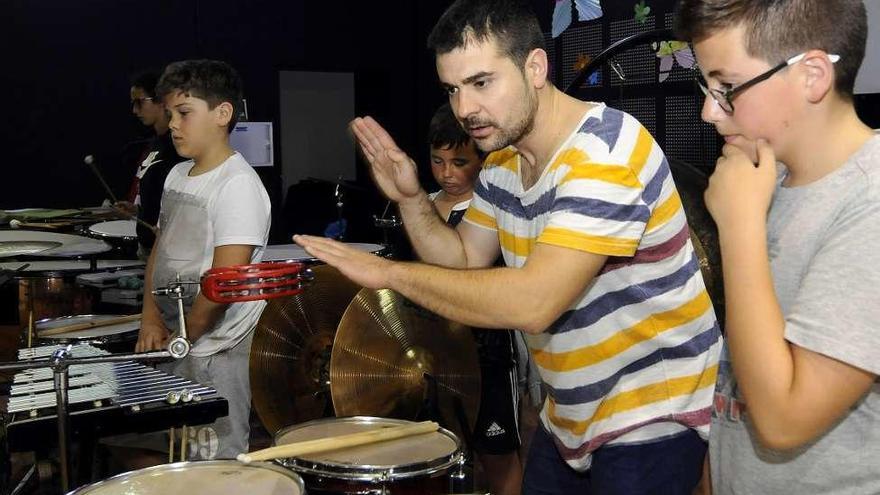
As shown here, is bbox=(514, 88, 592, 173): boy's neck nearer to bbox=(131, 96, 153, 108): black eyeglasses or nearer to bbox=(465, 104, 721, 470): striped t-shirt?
bbox=(465, 104, 721, 470): striped t-shirt

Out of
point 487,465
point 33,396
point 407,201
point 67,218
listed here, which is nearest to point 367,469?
point 407,201

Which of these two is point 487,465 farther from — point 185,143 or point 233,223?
point 185,143

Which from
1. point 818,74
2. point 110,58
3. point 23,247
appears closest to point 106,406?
point 23,247

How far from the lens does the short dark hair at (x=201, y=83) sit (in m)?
3.40

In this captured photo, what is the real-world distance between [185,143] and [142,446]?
1.62 m

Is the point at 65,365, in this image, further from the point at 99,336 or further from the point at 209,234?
the point at 99,336

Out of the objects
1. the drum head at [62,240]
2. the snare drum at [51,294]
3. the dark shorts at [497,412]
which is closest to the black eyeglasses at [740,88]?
the dark shorts at [497,412]

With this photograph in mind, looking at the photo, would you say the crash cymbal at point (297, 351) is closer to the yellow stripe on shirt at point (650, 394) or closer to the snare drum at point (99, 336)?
the snare drum at point (99, 336)

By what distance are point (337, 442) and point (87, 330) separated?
2.07m

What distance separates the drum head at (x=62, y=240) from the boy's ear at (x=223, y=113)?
2.48 ft

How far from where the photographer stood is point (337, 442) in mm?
2354

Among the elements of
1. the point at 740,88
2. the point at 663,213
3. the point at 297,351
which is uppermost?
the point at 740,88

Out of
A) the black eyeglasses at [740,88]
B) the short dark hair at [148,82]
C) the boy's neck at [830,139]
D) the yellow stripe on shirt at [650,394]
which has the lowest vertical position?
the yellow stripe on shirt at [650,394]

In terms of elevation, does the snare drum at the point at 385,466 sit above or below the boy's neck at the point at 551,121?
below
